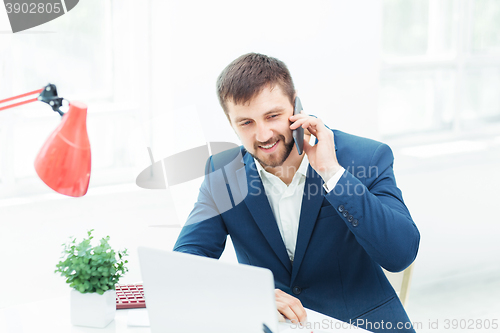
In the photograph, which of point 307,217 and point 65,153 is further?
point 307,217

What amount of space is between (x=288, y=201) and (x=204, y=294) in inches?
30.7

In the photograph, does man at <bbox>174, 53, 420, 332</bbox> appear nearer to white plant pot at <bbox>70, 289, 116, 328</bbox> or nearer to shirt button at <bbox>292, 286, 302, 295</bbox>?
shirt button at <bbox>292, 286, 302, 295</bbox>

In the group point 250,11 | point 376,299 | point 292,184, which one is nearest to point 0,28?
point 250,11

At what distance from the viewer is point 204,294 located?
1037 millimetres

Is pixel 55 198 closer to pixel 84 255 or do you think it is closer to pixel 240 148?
pixel 240 148

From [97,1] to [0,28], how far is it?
1.57 ft

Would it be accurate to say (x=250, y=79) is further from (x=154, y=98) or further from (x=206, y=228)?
(x=154, y=98)

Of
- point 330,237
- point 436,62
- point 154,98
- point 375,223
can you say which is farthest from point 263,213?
point 436,62

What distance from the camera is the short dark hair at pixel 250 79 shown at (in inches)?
65.3

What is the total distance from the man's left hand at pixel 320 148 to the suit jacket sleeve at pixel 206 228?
0.35 meters

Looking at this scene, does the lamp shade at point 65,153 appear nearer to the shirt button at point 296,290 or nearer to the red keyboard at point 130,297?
the red keyboard at point 130,297

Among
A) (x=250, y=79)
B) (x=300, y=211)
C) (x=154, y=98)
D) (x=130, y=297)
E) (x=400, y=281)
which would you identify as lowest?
(x=400, y=281)

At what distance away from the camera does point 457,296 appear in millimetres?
3309

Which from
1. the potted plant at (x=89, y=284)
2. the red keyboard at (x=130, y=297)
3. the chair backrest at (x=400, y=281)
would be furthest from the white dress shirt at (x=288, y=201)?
the potted plant at (x=89, y=284)
